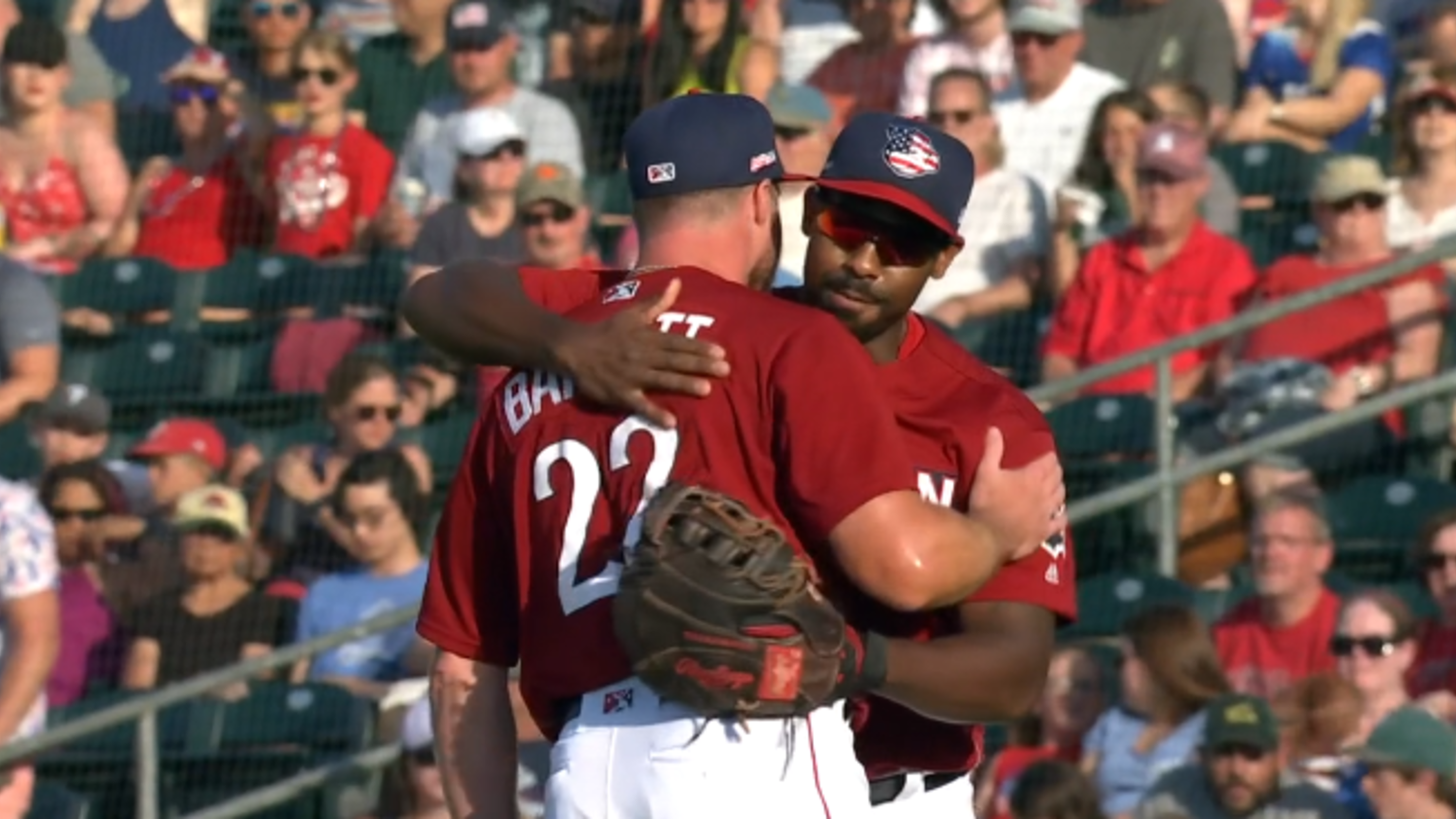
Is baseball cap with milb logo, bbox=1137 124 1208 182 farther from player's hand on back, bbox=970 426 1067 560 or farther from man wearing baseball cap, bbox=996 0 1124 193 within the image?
player's hand on back, bbox=970 426 1067 560

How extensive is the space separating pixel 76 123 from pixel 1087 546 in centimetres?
415

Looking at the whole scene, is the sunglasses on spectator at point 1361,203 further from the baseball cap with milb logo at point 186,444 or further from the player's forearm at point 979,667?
the player's forearm at point 979,667

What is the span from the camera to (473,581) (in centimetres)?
384

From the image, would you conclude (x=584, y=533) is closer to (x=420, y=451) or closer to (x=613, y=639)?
(x=613, y=639)

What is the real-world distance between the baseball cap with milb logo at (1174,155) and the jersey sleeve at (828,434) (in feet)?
13.4

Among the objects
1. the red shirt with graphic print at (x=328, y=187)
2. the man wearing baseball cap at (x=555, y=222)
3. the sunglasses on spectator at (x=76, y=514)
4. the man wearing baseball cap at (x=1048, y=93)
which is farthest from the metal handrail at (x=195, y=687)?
the man wearing baseball cap at (x=1048, y=93)

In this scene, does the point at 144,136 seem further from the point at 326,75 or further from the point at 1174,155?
the point at 1174,155

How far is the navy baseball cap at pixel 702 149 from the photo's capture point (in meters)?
3.62

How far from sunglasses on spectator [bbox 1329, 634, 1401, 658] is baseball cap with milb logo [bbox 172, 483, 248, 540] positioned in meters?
3.18

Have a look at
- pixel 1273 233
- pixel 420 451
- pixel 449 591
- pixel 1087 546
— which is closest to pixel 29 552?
pixel 420 451

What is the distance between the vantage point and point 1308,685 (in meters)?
6.41

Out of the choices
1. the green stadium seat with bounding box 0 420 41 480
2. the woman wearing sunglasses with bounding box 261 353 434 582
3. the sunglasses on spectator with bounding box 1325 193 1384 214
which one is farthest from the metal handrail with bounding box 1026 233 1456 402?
the green stadium seat with bounding box 0 420 41 480

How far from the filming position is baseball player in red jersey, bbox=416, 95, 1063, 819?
3.45 meters

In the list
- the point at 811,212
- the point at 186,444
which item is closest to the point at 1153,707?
the point at 811,212
